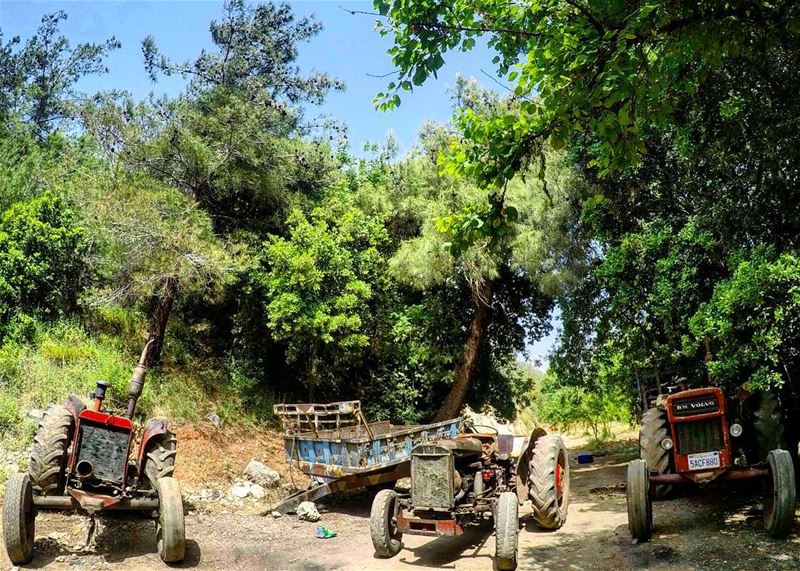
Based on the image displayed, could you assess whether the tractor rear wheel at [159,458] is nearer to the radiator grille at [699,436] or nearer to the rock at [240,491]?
the rock at [240,491]

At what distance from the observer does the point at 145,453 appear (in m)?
7.57

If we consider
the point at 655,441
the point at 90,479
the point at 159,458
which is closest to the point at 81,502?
the point at 90,479

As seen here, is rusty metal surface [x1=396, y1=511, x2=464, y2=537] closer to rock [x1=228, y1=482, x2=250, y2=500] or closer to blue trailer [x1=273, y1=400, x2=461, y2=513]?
blue trailer [x1=273, y1=400, x2=461, y2=513]

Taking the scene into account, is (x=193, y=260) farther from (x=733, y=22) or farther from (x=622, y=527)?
(x=733, y=22)

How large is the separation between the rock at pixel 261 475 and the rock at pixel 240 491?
1.49 ft

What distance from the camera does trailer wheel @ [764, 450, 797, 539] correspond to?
6578mm

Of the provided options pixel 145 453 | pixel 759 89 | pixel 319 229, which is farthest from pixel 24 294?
pixel 759 89

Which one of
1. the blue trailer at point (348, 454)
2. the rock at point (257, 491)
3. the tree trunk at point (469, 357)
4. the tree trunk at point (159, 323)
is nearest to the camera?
the blue trailer at point (348, 454)

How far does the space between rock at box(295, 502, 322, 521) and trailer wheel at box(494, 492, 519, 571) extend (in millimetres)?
3934

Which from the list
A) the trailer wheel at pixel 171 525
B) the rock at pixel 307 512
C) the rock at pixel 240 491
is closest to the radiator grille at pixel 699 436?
the rock at pixel 307 512

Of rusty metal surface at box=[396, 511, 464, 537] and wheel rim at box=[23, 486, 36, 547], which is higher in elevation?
wheel rim at box=[23, 486, 36, 547]

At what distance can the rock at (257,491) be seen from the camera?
1087 cm

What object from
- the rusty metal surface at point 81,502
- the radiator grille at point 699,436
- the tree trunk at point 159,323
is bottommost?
the rusty metal surface at point 81,502

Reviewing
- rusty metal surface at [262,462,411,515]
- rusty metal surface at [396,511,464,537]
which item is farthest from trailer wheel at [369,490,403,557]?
rusty metal surface at [262,462,411,515]
